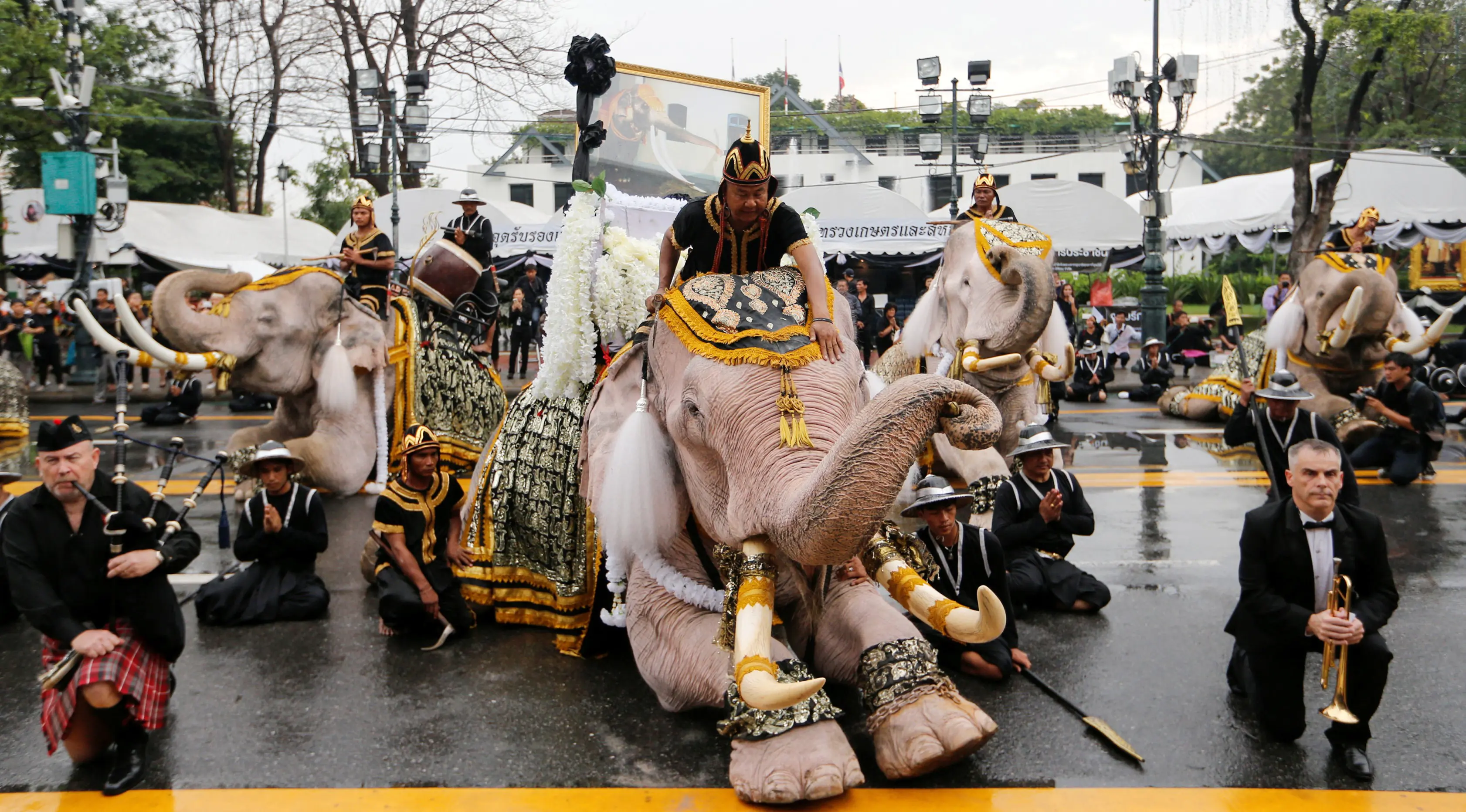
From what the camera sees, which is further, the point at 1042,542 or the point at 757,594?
the point at 1042,542

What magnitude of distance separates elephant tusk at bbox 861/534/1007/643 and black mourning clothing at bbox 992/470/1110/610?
1.83 meters

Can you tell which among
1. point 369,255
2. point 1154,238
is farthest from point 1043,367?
point 1154,238

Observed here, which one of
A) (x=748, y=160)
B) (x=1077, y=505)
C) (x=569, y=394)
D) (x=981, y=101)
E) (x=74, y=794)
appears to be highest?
(x=981, y=101)

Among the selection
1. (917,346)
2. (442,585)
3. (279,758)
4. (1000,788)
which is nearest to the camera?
(1000,788)

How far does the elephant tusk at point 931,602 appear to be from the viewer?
12.0 feet

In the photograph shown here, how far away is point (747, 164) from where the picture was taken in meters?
4.70

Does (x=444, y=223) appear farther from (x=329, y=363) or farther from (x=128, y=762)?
(x=128, y=762)

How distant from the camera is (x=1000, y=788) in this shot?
4.07 metres

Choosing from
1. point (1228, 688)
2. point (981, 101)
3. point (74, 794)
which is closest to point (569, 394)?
point (74, 794)

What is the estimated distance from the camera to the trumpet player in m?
4.30

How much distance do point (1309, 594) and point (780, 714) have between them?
6.83ft

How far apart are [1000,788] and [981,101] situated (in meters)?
21.0

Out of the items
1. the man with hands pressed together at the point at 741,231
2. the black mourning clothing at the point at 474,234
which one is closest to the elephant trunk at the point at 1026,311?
the man with hands pressed together at the point at 741,231

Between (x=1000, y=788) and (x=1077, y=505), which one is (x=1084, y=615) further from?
(x=1000, y=788)
